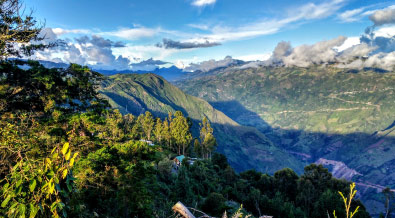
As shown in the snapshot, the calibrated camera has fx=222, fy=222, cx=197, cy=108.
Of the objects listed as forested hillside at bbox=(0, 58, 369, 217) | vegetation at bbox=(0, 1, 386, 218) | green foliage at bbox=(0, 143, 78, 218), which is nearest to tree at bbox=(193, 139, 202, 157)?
forested hillside at bbox=(0, 58, 369, 217)

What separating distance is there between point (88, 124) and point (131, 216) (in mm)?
10866

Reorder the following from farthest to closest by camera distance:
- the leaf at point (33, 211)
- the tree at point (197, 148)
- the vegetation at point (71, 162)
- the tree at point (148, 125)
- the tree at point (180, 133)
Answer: the tree at point (148, 125) < the tree at point (197, 148) < the tree at point (180, 133) < the vegetation at point (71, 162) < the leaf at point (33, 211)

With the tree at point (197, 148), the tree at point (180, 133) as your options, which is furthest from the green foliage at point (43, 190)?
the tree at point (197, 148)

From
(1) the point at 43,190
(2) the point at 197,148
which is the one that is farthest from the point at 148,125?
(1) the point at 43,190

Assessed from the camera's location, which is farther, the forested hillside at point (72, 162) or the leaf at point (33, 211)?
the forested hillside at point (72, 162)

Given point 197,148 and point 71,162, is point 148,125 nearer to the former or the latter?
point 197,148

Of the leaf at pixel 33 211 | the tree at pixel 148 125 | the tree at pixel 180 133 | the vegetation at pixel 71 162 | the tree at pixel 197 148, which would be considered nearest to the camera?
the leaf at pixel 33 211

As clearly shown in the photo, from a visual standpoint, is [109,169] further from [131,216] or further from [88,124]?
[88,124]

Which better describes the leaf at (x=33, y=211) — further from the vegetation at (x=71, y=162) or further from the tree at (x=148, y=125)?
the tree at (x=148, y=125)

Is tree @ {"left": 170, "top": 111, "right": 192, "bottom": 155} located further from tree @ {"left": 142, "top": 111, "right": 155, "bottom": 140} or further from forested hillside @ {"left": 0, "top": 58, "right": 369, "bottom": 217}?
forested hillside @ {"left": 0, "top": 58, "right": 369, "bottom": 217}

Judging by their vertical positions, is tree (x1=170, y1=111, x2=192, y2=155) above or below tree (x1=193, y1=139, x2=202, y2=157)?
above

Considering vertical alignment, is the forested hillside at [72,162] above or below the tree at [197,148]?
above

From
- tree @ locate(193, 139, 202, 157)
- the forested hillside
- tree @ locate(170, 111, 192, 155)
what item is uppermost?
the forested hillside

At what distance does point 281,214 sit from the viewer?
42.3m
